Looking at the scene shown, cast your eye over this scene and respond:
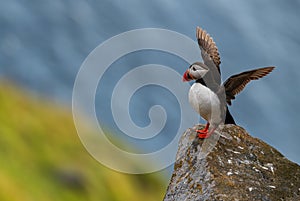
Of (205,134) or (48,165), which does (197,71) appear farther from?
(48,165)

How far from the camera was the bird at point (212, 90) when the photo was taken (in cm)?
977

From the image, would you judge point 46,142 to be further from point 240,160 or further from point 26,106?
point 240,160

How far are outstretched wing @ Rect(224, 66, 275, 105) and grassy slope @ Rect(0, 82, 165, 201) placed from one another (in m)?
24.8

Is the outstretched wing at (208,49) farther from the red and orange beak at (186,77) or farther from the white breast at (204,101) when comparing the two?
the white breast at (204,101)

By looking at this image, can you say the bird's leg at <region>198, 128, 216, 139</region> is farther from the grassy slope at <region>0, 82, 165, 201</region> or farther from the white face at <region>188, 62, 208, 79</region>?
the grassy slope at <region>0, 82, 165, 201</region>

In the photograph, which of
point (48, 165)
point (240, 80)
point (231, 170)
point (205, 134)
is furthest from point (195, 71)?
point (48, 165)

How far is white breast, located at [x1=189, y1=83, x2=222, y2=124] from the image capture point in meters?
9.74

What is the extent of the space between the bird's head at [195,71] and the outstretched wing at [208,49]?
0.37m

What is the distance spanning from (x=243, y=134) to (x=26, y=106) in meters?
38.0

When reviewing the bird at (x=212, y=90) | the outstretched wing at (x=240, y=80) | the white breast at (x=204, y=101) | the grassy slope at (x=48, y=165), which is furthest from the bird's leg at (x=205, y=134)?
the grassy slope at (x=48, y=165)

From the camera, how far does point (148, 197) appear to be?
4106 centimetres

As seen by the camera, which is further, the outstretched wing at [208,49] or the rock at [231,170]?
the outstretched wing at [208,49]

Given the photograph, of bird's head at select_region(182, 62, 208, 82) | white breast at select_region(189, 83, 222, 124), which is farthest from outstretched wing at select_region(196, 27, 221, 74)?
white breast at select_region(189, 83, 222, 124)

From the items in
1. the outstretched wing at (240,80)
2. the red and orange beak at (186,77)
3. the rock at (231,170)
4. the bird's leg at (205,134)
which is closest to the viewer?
the rock at (231,170)
